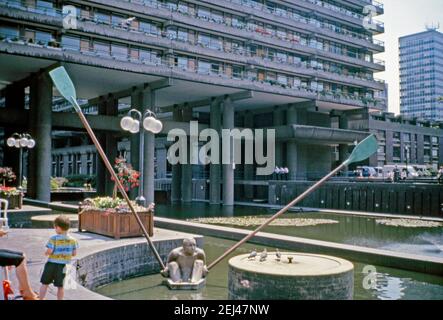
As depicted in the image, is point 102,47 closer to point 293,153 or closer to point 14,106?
point 14,106

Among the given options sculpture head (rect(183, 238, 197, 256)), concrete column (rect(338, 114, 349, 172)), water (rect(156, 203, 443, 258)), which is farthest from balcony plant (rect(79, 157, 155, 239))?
concrete column (rect(338, 114, 349, 172))

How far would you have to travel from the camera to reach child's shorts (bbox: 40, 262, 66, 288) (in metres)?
6.54

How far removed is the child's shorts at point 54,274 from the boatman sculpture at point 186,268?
3.49 meters

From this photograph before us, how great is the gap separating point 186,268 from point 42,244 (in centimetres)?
437

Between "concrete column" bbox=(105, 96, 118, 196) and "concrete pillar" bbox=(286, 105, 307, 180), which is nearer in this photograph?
"concrete column" bbox=(105, 96, 118, 196)

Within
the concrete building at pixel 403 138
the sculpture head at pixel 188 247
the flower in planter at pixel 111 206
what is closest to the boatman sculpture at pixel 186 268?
the sculpture head at pixel 188 247

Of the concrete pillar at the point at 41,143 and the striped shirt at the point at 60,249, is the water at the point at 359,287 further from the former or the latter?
the concrete pillar at the point at 41,143

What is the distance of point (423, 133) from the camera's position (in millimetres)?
81000

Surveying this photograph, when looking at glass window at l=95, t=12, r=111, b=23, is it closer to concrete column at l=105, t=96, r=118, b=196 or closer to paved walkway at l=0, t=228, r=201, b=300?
concrete column at l=105, t=96, r=118, b=196

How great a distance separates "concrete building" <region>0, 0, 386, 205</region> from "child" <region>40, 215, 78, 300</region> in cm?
2785

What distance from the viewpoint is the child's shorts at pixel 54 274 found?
21.4 feet

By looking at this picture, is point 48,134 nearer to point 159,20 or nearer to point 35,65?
point 35,65
